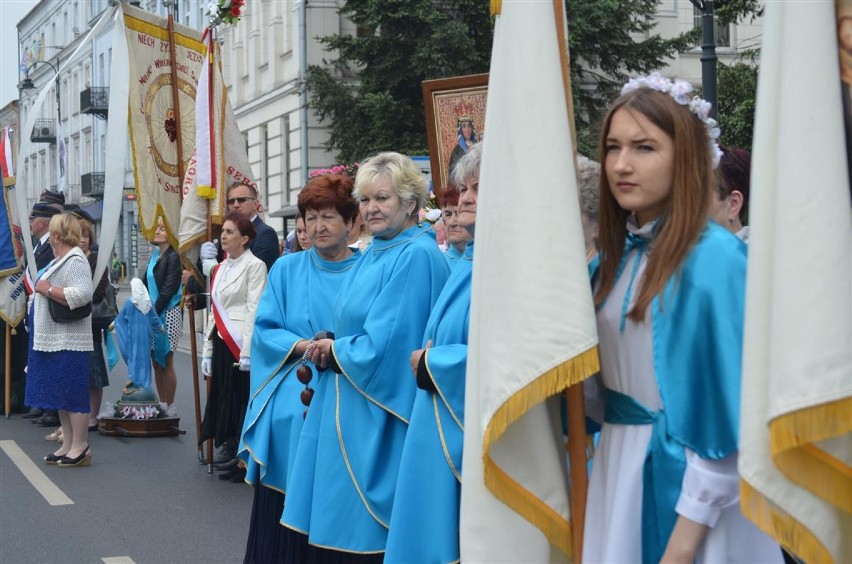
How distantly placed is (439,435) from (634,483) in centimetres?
177

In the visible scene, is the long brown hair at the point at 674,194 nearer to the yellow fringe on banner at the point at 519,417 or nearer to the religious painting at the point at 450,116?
the yellow fringe on banner at the point at 519,417

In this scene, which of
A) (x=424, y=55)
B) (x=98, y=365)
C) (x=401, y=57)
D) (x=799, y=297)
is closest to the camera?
(x=799, y=297)

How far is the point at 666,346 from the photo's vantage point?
8.49ft

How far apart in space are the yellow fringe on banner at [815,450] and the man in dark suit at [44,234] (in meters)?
10.3

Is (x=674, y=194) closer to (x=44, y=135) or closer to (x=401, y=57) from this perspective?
(x=44, y=135)

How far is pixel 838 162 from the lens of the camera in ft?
7.61

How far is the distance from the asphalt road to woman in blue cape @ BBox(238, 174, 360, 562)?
1027 millimetres

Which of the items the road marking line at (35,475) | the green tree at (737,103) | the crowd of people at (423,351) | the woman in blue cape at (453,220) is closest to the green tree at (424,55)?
the green tree at (737,103)

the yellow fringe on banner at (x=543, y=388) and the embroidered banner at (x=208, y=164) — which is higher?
the embroidered banner at (x=208, y=164)

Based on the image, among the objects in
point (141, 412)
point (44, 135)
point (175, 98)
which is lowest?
point (141, 412)

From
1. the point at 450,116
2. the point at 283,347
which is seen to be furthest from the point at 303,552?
the point at 450,116

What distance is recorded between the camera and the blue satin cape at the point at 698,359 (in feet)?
8.31

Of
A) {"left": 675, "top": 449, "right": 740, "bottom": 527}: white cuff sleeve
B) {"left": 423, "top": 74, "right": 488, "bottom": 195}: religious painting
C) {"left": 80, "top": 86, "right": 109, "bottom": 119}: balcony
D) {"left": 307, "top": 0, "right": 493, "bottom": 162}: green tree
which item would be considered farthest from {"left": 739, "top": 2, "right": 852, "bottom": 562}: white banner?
{"left": 80, "top": 86, "right": 109, "bottom": 119}: balcony

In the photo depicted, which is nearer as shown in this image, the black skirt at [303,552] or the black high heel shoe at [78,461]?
the black skirt at [303,552]
